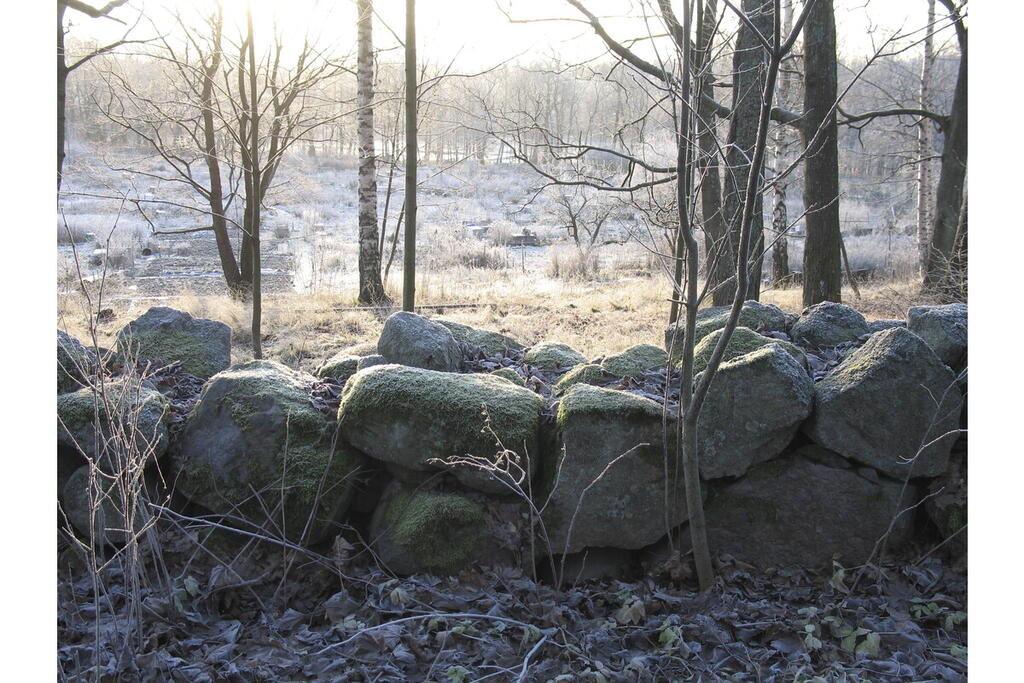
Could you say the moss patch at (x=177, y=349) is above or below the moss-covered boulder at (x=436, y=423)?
above

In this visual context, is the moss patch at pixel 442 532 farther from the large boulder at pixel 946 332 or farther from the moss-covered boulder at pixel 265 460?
the large boulder at pixel 946 332

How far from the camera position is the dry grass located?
23.4 feet

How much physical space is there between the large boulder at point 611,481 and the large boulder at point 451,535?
0.18m

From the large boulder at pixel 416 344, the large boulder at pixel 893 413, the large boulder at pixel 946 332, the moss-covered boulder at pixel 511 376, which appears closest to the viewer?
the large boulder at pixel 893 413

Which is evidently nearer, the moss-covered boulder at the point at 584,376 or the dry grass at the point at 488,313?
the moss-covered boulder at the point at 584,376

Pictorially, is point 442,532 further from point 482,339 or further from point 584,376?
point 482,339

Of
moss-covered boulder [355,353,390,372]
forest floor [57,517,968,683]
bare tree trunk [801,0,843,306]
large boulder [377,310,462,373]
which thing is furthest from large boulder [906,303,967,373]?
bare tree trunk [801,0,843,306]

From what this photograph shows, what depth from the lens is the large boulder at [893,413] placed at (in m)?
3.35

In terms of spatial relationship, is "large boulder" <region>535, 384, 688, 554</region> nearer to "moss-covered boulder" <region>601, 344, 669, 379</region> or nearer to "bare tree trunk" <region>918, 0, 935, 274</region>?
"moss-covered boulder" <region>601, 344, 669, 379</region>

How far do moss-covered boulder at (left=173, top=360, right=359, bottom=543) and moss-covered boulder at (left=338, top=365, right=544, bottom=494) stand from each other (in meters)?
0.19

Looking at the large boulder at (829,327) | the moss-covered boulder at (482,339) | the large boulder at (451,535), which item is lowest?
the large boulder at (451,535)

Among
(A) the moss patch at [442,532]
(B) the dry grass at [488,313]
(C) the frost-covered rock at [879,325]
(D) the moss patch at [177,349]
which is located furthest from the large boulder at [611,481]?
(B) the dry grass at [488,313]

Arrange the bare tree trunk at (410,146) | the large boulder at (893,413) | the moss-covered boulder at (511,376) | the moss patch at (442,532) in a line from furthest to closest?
the bare tree trunk at (410,146)
the moss-covered boulder at (511,376)
the large boulder at (893,413)
the moss patch at (442,532)

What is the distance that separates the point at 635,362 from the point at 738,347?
1.87ft
